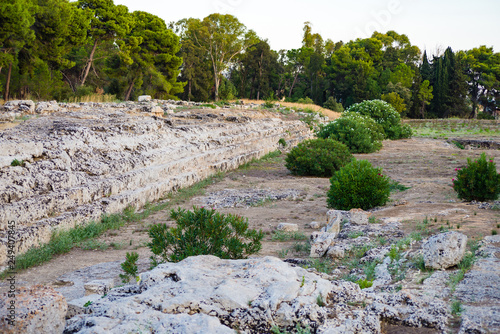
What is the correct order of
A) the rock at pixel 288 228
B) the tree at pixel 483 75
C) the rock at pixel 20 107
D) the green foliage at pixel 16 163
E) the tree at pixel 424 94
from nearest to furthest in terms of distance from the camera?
the green foliage at pixel 16 163
the rock at pixel 288 228
the rock at pixel 20 107
the tree at pixel 424 94
the tree at pixel 483 75

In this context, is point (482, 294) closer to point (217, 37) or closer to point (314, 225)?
point (314, 225)

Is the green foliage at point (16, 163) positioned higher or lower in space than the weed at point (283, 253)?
higher

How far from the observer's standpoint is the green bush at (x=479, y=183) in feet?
22.1

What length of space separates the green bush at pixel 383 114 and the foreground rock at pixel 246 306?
61.5 feet

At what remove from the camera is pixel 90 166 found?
22.8 feet

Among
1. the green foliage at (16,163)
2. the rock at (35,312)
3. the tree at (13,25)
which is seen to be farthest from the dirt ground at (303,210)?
the tree at (13,25)

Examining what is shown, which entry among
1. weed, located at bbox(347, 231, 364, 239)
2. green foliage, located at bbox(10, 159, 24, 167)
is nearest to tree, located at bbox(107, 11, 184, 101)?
green foliage, located at bbox(10, 159, 24, 167)

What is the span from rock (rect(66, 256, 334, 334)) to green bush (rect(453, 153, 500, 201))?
4929mm

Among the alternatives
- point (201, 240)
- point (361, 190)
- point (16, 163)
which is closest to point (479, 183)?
point (361, 190)

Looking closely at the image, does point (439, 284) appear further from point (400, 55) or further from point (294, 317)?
point (400, 55)

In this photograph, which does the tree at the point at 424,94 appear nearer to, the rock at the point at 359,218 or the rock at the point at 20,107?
the rock at the point at 20,107

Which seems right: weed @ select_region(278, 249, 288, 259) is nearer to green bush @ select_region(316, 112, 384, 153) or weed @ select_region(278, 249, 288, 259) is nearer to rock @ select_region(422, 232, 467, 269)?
rock @ select_region(422, 232, 467, 269)

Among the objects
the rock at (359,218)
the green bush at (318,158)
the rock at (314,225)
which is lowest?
the rock at (314,225)

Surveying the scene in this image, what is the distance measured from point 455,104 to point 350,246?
141ft
